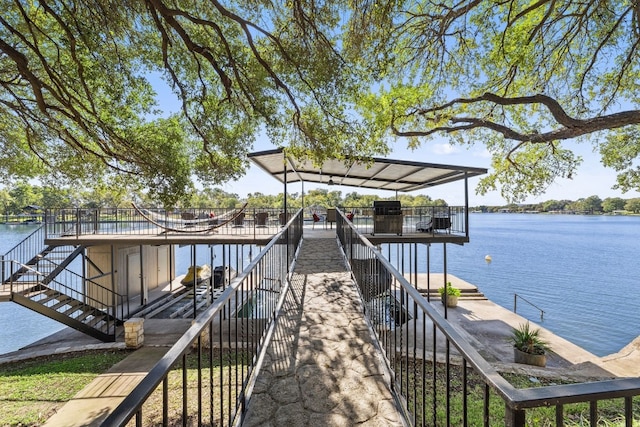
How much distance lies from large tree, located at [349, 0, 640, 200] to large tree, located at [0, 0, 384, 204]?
1415 millimetres

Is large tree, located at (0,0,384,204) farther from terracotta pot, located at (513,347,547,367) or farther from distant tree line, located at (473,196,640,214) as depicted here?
distant tree line, located at (473,196,640,214)

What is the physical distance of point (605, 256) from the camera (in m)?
30.6

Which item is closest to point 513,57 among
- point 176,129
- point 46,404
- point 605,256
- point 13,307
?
point 176,129

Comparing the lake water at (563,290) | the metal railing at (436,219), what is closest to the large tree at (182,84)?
the metal railing at (436,219)

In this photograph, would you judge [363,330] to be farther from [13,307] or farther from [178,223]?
[13,307]

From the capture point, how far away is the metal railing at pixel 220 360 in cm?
114

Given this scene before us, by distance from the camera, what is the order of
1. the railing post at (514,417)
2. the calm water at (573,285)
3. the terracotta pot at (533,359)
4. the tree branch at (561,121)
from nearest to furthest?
the railing post at (514,417) < the tree branch at (561,121) < the terracotta pot at (533,359) < the calm water at (573,285)

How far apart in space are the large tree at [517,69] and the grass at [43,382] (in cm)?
924

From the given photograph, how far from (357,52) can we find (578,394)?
24.8 ft

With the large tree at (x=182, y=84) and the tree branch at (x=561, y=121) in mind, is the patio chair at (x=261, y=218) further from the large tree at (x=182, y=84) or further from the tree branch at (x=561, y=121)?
the tree branch at (x=561, y=121)

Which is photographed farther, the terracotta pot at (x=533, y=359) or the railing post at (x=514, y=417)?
the terracotta pot at (x=533, y=359)

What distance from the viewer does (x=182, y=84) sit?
Answer: 285 inches

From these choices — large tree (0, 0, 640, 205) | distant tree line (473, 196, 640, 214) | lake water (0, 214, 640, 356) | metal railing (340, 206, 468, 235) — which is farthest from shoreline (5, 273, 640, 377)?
distant tree line (473, 196, 640, 214)

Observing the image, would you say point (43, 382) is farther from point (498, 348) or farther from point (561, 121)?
point (561, 121)
